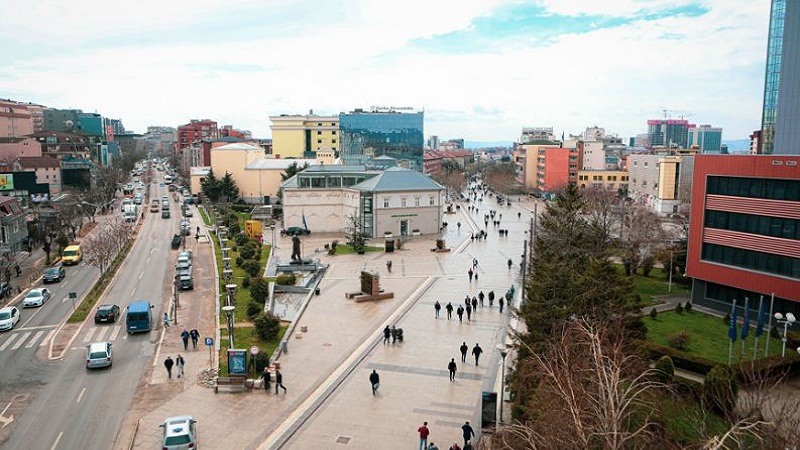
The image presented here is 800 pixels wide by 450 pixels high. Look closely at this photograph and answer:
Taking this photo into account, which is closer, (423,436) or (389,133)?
(423,436)

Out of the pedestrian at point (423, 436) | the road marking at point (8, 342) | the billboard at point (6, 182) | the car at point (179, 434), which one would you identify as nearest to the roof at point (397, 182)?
the road marking at point (8, 342)

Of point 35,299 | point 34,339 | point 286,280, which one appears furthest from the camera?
point 286,280

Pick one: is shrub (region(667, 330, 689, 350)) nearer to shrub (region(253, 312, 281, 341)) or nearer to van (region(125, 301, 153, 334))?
shrub (region(253, 312, 281, 341))

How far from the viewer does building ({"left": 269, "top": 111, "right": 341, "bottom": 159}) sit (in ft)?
415

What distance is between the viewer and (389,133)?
121812 mm

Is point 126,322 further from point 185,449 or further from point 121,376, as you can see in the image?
point 185,449

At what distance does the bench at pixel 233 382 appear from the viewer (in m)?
21.7

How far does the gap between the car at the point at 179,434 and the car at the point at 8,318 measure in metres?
17.2

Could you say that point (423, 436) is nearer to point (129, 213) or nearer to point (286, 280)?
point (286, 280)

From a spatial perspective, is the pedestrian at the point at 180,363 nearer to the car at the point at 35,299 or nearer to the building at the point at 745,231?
the car at the point at 35,299

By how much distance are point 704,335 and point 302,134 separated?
106089mm

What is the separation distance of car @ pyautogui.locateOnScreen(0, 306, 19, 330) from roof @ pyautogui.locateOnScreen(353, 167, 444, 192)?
3315cm

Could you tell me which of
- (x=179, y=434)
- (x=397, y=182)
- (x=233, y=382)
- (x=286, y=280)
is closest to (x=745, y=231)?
(x=286, y=280)

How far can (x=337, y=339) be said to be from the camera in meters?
27.5
